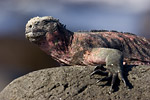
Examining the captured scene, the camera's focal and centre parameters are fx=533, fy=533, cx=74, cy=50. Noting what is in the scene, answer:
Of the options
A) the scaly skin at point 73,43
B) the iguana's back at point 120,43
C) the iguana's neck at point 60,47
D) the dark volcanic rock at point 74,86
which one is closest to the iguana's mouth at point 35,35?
the scaly skin at point 73,43

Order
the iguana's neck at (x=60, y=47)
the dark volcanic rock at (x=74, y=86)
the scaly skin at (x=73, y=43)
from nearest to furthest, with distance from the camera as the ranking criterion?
the dark volcanic rock at (x=74, y=86) → the scaly skin at (x=73, y=43) → the iguana's neck at (x=60, y=47)

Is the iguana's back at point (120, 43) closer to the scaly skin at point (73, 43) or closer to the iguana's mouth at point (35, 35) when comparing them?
the scaly skin at point (73, 43)

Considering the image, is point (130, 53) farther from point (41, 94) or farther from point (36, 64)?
point (36, 64)

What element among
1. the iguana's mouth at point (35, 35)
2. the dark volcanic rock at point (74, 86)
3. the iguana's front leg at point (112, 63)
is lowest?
the dark volcanic rock at point (74, 86)

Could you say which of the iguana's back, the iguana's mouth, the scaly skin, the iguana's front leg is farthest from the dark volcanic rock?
the iguana's back

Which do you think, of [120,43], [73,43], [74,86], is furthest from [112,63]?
[120,43]

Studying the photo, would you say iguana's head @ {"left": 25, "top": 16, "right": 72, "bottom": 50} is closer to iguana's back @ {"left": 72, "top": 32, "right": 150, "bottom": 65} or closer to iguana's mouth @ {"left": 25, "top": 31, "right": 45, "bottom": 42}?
iguana's mouth @ {"left": 25, "top": 31, "right": 45, "bottom": 42}

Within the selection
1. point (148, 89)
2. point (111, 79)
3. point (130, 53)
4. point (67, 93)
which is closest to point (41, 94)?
point (67, 93)
